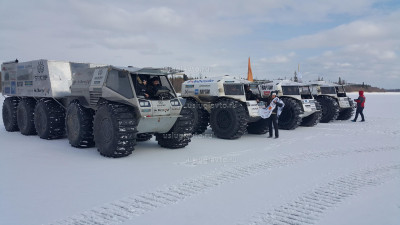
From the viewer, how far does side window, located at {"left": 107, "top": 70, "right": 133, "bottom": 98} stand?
7.14 m

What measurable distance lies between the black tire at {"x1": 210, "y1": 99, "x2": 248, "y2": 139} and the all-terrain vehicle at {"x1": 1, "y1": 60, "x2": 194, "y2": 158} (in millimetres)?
1976

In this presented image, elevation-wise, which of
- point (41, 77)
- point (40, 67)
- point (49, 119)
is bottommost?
point (49, 119)

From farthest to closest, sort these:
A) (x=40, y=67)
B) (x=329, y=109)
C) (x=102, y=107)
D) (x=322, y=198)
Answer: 1. (x=329, y=109)
2. (x=40, y=67)
3. (x=102, y=107)
4. (x=322, y=198)

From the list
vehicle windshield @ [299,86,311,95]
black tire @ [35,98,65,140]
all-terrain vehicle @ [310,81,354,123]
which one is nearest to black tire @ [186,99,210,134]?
black tire @ [35,98,65,140]

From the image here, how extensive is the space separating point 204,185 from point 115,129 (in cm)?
256

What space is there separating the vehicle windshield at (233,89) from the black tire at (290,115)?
8.53 feet

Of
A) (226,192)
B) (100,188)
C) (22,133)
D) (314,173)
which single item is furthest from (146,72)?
(22,133)

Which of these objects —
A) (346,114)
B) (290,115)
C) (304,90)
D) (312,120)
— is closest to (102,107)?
(290,115)

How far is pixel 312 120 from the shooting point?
42.8ft

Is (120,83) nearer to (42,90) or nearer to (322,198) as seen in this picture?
(42,90)

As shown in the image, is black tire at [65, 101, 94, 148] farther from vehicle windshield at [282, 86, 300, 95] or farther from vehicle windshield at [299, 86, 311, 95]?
vehicle windshield at [299, 86, 311, 95]

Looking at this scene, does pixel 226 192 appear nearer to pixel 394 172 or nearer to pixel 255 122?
pixel 394 172

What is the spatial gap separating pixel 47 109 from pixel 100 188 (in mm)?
5591

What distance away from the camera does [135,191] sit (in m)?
4.98
